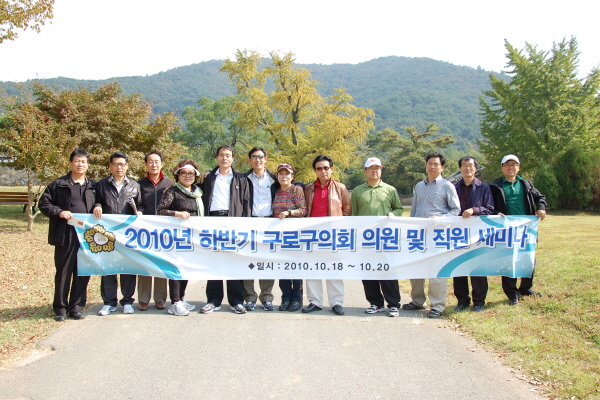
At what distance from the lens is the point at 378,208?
19.5 feet

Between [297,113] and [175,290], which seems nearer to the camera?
[175,290]

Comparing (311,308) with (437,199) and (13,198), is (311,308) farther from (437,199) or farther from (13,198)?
(13,198)

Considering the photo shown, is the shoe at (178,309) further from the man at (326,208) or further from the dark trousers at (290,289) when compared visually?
the man at (326,208)

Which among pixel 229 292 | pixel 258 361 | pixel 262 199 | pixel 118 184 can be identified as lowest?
pixel 258 361

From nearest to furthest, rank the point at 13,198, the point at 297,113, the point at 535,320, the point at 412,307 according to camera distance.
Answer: the point at 535,320 < the point at 412,307 < the point at 13,198 < the point at 297,113

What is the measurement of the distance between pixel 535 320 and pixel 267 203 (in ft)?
11.3

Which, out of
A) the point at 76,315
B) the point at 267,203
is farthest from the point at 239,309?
the point at 76,315

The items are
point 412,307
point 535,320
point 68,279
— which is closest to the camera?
point 535,320

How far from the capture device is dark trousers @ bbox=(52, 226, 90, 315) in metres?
5.44

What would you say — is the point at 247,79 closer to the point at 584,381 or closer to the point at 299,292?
the point at 299,292

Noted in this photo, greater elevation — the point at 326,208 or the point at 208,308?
the point at 326,208

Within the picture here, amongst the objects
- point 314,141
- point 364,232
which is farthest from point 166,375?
point 314,141

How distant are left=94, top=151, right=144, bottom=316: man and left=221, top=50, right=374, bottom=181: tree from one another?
73.5 feet

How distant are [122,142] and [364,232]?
13369 mm
